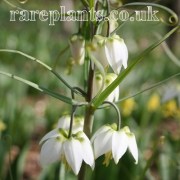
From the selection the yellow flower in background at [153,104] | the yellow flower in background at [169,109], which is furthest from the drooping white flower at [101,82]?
the yellow flower in background at [153,104]

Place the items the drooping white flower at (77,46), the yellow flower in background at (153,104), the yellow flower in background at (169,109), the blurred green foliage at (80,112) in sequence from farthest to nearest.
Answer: the yellow flower in background at (153,104) → the yellow flower in background at (169,109) → the blurred green foliage at (80,112) → the drooping white flower at (77,46)

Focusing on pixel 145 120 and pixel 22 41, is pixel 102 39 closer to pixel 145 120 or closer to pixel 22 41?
pixel 145 120

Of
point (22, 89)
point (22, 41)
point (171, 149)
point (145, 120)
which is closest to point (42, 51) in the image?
point (22, 41)

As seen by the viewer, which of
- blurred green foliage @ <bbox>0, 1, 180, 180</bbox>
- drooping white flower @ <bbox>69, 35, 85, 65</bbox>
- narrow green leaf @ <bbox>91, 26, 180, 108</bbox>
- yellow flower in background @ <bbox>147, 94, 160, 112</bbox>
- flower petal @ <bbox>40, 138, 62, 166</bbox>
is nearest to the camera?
narrow green leaf @ <bbox>91, 26, 180, 108</bbox>

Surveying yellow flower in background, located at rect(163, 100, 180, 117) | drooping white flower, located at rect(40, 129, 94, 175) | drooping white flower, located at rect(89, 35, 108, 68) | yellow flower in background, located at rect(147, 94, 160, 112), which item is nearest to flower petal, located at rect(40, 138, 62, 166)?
drooping white flower, located at rect(40, 129, 94, 175)

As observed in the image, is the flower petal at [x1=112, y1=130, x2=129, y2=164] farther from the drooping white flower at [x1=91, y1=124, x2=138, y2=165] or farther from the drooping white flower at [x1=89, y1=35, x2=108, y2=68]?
the drooping white flower at [x1=89, y1=35, x2=108, y2=68]

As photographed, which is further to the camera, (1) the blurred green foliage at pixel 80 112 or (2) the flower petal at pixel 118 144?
(1) the blurred green foliage at pixel 80 112

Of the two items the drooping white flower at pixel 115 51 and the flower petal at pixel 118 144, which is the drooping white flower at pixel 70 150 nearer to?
the flower petal at pixel 118 144
